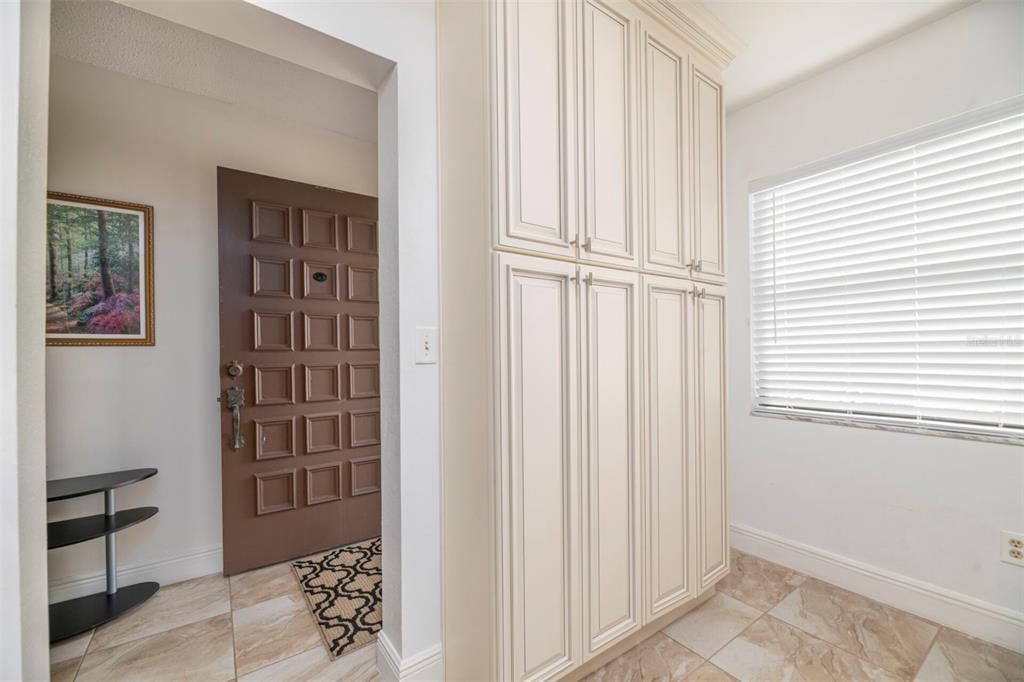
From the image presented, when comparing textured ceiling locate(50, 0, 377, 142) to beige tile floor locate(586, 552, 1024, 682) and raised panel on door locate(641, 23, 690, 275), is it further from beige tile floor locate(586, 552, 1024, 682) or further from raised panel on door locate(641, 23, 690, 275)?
beige tile floor locate(586, 552, 1024, 682)

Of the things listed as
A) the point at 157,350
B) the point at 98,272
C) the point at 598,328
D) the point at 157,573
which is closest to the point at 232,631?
the point at 157,573

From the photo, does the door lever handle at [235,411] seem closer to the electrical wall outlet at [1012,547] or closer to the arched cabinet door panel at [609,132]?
the arched cabinet door panel at [609,132]

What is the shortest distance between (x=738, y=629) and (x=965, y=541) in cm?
105

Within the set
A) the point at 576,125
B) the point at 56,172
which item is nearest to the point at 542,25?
the point at 576,125

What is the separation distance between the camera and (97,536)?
1763mm

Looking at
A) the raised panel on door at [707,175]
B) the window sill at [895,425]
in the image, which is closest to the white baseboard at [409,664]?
the raised panel on door at [707,175]

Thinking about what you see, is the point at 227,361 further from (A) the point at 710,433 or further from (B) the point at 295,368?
(A) the point at 710,433

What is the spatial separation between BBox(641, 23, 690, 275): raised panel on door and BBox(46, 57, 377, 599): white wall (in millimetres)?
2131

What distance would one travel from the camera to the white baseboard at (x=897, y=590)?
1722 mm

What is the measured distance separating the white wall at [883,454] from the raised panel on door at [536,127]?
1658 millimetres

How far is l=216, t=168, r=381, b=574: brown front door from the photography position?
2.23 meters

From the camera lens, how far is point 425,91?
154cm

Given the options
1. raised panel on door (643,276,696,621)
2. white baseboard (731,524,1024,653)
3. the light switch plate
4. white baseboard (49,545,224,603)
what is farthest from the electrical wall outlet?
white baseboard (49,545,224,603)

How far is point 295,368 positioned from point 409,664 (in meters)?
1.62
